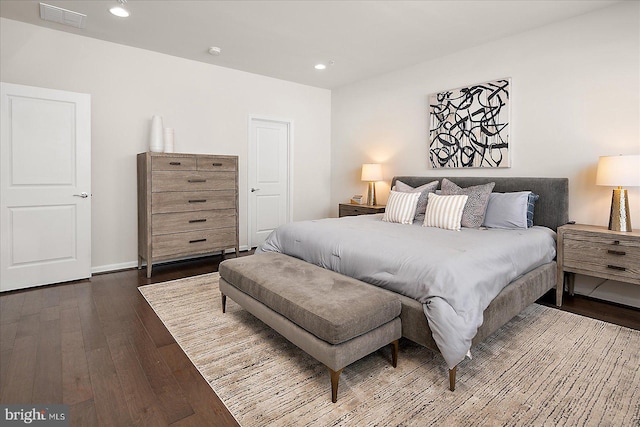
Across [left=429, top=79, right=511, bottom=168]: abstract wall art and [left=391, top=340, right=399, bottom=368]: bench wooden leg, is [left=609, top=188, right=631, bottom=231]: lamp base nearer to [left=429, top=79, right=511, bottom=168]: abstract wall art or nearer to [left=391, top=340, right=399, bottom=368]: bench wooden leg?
[left=429, top=79, right=511, bottom=168]: abstract wall art

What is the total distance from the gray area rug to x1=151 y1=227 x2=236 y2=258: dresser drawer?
1492mm

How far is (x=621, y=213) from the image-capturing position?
280 centimetres

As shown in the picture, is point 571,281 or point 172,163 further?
point 172,163

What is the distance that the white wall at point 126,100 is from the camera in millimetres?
3566

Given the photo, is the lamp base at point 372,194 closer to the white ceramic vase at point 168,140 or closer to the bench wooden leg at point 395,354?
the white ceramic vase at point 168,140

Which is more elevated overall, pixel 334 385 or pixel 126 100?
pixel 126 100

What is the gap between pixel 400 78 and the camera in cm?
482

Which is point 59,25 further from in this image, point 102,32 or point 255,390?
point 255,390

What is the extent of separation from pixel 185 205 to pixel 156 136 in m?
0.86

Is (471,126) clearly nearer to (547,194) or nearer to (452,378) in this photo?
(547,194)

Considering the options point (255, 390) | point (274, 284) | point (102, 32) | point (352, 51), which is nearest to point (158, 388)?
point (255, 390)


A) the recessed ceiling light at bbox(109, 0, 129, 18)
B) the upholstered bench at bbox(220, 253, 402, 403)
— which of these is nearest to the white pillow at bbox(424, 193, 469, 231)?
the upholstered bench at bbox(220, 253, 402, 403)

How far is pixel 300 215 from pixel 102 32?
3.53m

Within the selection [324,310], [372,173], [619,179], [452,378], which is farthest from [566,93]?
[324,310]
